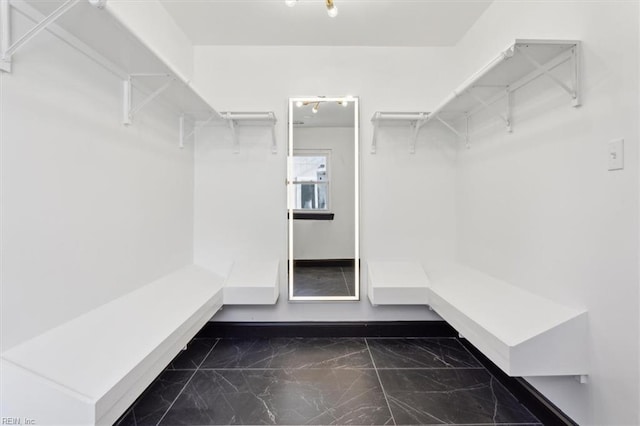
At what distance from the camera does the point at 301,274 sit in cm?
232

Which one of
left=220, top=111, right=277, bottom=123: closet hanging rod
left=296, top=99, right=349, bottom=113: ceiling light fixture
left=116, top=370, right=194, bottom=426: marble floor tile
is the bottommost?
left=116, top=370, right=194, bottom=426: marble floor tile

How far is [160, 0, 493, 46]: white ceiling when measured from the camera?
1.86 meters

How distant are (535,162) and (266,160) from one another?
1.77 meters

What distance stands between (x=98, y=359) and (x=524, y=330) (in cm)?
A: 168

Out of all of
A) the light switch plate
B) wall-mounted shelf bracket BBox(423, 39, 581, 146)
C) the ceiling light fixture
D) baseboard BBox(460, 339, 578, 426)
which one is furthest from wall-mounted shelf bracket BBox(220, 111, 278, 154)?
baseboard BBox(460, 339, 578, 426)

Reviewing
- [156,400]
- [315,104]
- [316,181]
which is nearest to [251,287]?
[156,400]

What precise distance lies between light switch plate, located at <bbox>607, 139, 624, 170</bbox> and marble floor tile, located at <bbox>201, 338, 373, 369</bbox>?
65.4 inches

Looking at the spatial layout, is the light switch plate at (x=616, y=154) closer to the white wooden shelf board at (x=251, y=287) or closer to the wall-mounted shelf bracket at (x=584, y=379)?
the wall-mounted shelf bracket at (x=584, y=379)

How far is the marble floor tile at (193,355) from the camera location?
1932 mm

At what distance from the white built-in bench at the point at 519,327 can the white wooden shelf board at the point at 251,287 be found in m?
1.17

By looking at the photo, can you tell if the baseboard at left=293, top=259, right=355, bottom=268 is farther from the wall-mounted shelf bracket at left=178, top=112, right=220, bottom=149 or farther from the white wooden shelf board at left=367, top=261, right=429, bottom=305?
the wall-mounted shelf bracket at left=178, top=112, right=220, bottom=149

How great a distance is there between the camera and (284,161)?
7.61 feet

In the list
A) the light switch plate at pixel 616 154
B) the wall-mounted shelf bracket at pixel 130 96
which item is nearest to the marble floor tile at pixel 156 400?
the wall-mounted shelf bracket at pixel 130 96

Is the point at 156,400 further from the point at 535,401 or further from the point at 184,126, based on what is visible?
the point at 535,401
